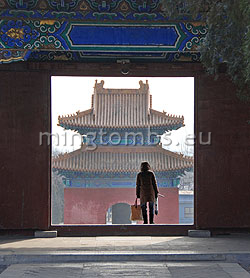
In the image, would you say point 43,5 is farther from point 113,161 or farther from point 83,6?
point 113,161

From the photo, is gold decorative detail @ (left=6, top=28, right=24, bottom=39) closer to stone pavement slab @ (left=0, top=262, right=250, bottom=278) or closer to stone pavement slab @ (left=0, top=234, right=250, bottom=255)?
stone pavement slab @ (left=0, top=234, right=250, bottom=255)

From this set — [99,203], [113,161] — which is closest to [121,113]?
[113,161]

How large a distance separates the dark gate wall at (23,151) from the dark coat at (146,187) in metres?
1.92

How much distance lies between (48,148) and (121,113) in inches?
651

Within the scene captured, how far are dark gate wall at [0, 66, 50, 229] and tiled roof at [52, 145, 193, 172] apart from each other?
14987 millimetres

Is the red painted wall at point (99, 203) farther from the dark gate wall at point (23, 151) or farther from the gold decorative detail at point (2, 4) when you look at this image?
the gold decorative detail at point (2, 4)

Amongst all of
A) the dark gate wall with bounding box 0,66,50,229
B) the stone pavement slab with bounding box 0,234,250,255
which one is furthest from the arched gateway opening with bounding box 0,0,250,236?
the stone pavement slab with bounding box 0,234,250,255

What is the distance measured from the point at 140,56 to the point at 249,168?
252cm

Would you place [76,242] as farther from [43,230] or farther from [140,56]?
[140,56]

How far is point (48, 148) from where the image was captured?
9.01m

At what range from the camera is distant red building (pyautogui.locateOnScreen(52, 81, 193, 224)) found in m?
23.6

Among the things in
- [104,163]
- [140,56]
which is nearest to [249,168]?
[140,56]

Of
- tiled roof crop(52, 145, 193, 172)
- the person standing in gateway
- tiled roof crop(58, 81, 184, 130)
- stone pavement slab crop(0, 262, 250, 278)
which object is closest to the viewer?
stone pavement slab crop(0, 262, 250, 278)

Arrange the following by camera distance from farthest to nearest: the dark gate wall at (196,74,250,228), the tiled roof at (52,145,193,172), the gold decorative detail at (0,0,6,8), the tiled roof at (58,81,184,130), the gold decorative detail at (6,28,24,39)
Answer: the tiled roof at (58,81,184,130), the tiled roof at (52,145,193,172), the dark gate wall at (196,74,250,228), the gold decorative detail at (6,28,24,39), the gold decorative detail at (0,0,6,8)
